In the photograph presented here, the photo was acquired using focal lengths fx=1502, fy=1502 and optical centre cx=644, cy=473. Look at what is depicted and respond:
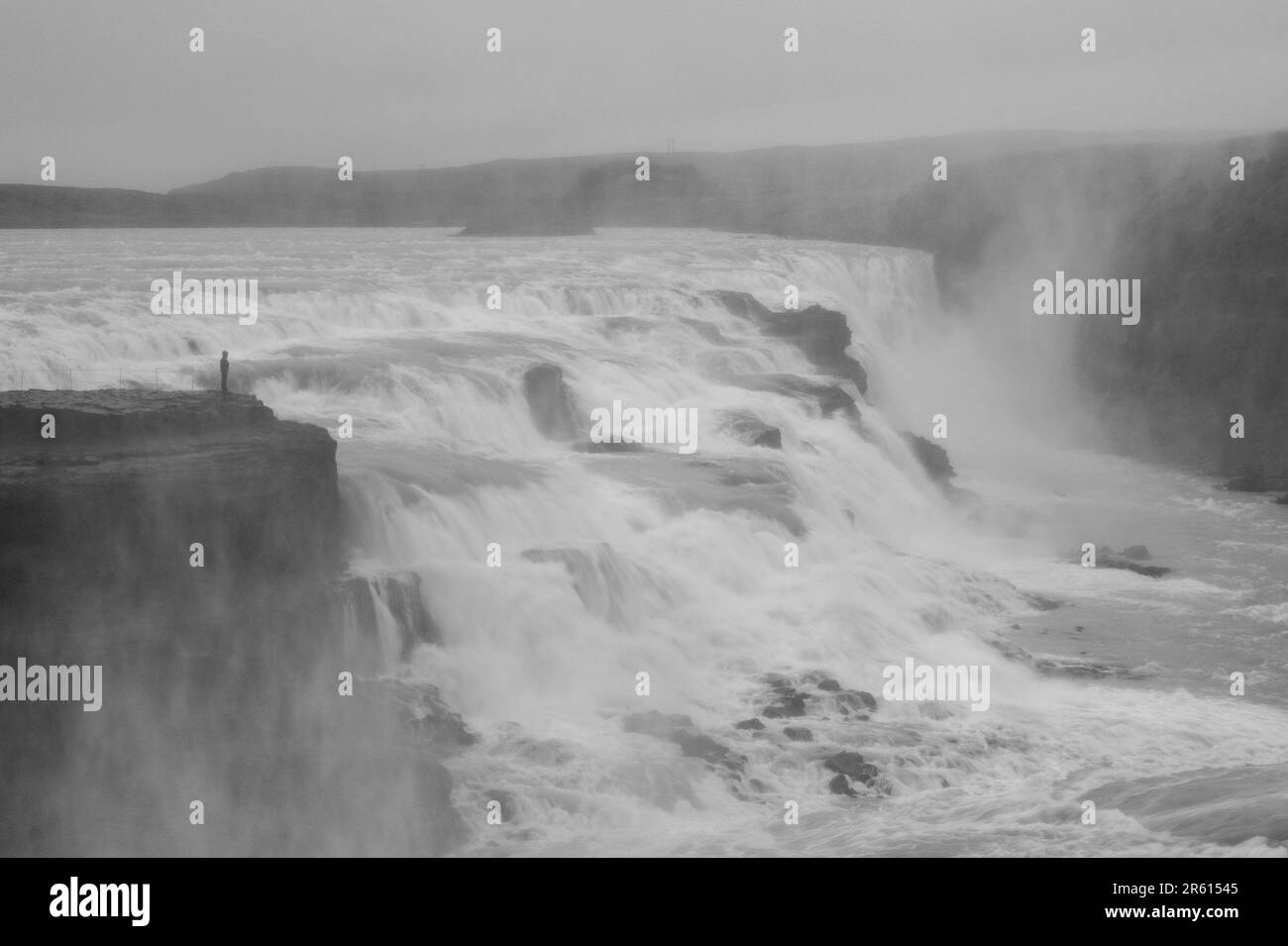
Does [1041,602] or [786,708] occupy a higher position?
[1041,602]

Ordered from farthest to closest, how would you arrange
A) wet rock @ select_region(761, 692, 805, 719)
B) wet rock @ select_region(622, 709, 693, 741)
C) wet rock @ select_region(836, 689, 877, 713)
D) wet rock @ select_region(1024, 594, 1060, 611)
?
wet rock @ select_region(1024, 594, 1060, 611) < wet rock @ select_region(836, 689, 877, 713) < wet rock @ select_region(761, 692, 805, 719) < wet rock @ select_region(622, 709, 693, 741)

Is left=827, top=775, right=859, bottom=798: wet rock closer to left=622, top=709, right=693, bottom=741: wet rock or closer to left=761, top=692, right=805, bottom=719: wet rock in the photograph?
left=761, top=692, right=805, bottom=719: wet rock

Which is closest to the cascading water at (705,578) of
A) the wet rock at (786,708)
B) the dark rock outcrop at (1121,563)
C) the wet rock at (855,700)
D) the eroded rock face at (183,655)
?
the wet rock at (855,700)

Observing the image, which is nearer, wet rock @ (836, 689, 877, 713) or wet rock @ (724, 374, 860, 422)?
wet rock @ (836, 689, 877, 713)

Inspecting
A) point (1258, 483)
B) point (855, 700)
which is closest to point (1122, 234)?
point (1258, 483)

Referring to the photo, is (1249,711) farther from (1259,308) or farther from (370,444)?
(1259,308)

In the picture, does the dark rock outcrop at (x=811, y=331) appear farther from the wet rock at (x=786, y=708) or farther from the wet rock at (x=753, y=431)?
the wet rock at (x=786, y=708)

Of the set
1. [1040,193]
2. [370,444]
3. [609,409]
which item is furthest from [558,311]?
[1040,193]

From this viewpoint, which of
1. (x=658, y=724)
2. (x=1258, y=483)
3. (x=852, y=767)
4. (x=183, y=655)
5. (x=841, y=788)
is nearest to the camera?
(x=183, y=655)

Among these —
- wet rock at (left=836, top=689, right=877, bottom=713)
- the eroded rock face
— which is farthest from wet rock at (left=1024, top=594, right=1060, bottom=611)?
the eroded rock face

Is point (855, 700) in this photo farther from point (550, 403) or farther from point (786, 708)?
point (550, 403)
